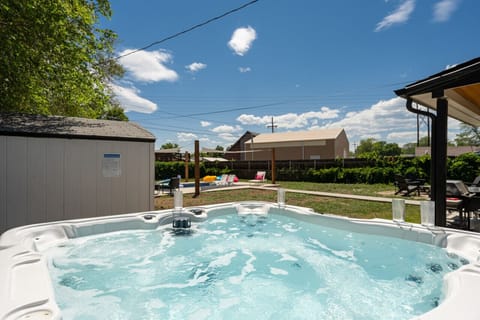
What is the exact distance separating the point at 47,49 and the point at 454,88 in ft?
28.6

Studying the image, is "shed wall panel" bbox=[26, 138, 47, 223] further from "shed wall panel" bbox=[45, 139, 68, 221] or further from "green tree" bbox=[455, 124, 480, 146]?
"green tree" bbox=[455, 124, 480, 146]

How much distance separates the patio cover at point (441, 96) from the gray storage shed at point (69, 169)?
5.90 meters

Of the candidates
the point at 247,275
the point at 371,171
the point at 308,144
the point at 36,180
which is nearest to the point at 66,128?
the point at 36,180

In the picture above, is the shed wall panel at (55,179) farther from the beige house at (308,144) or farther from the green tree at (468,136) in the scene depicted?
the green tree at (468,136)

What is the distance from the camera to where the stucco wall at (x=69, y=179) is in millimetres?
4832

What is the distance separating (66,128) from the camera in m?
5.64

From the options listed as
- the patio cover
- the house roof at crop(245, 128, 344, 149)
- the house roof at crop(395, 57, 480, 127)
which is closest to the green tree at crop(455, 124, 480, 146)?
the house roof at crop(245, 128, 344, 149)

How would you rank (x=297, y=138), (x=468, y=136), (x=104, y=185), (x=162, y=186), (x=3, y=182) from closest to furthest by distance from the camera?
1. (x=3, y=182)
2. (x=104, y=185)
3. (x=162, y=186)
4. (x=297, y=138)
5. (x=468, y=136)

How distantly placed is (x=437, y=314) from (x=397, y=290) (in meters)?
1.72

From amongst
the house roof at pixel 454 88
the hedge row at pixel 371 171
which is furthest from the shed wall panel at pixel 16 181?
the hedge row at pixel 371 171

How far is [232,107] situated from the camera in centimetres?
2562

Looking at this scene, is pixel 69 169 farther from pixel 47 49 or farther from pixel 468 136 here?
pixel 468 136

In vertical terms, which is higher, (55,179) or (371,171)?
(55,179)

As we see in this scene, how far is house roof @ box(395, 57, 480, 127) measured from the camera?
11.9 feet
